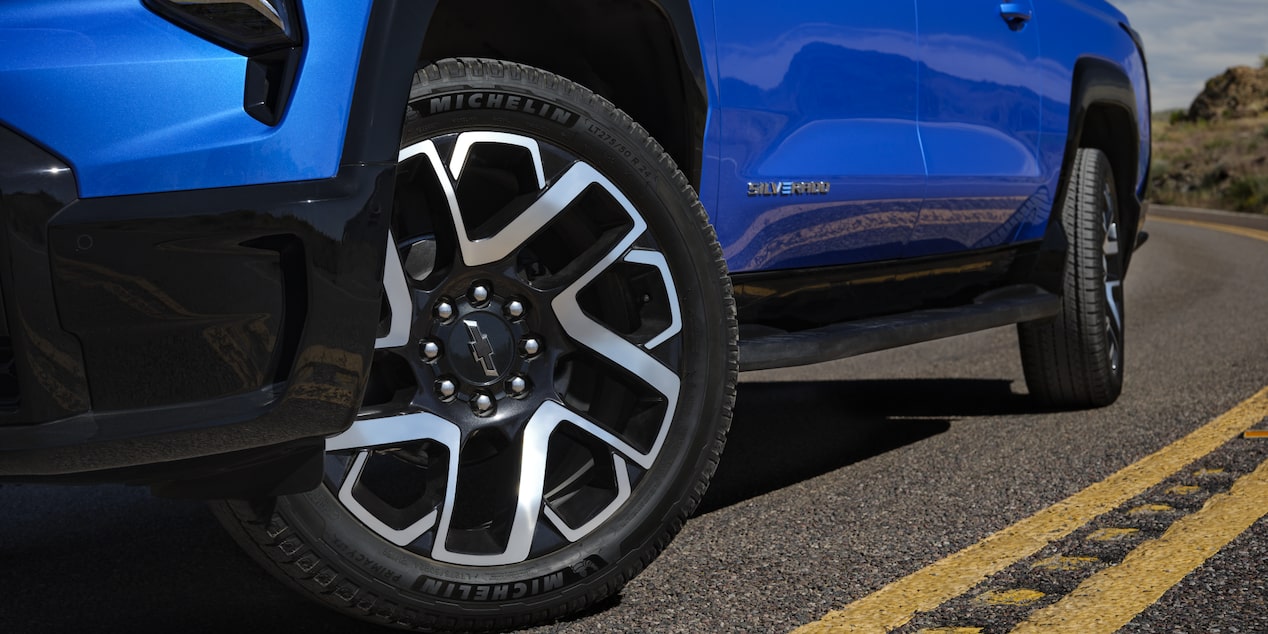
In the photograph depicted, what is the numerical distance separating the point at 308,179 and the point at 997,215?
262 cm

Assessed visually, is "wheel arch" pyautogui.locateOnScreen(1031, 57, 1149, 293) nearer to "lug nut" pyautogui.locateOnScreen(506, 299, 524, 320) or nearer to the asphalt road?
the asphalt road

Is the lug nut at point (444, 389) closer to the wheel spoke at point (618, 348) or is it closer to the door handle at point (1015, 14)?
the wheel spoke at point (618, 348)

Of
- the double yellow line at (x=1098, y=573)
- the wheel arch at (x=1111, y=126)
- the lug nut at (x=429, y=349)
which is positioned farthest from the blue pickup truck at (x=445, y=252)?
the wheel arch at (x=1111, y=126)

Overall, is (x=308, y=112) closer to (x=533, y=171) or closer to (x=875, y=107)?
(x=533, y=171)

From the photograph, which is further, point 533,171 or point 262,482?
point 533,171

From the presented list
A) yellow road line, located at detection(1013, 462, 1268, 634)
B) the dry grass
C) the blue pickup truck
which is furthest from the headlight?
the dry grass

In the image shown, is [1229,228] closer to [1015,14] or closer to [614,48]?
[1015,14]

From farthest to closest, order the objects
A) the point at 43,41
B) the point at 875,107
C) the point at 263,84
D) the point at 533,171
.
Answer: the point at 875,107 < the point at 533,171 < the point at 263,84 < the point at 43,41

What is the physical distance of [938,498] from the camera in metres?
3.13

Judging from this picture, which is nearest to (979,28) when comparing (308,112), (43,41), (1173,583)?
(1173,583)

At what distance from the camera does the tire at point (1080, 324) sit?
4297 mm

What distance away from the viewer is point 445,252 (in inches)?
85.2

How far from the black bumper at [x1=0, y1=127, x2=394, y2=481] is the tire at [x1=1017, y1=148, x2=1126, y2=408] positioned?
3.02m

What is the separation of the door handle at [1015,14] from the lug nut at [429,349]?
228cm
